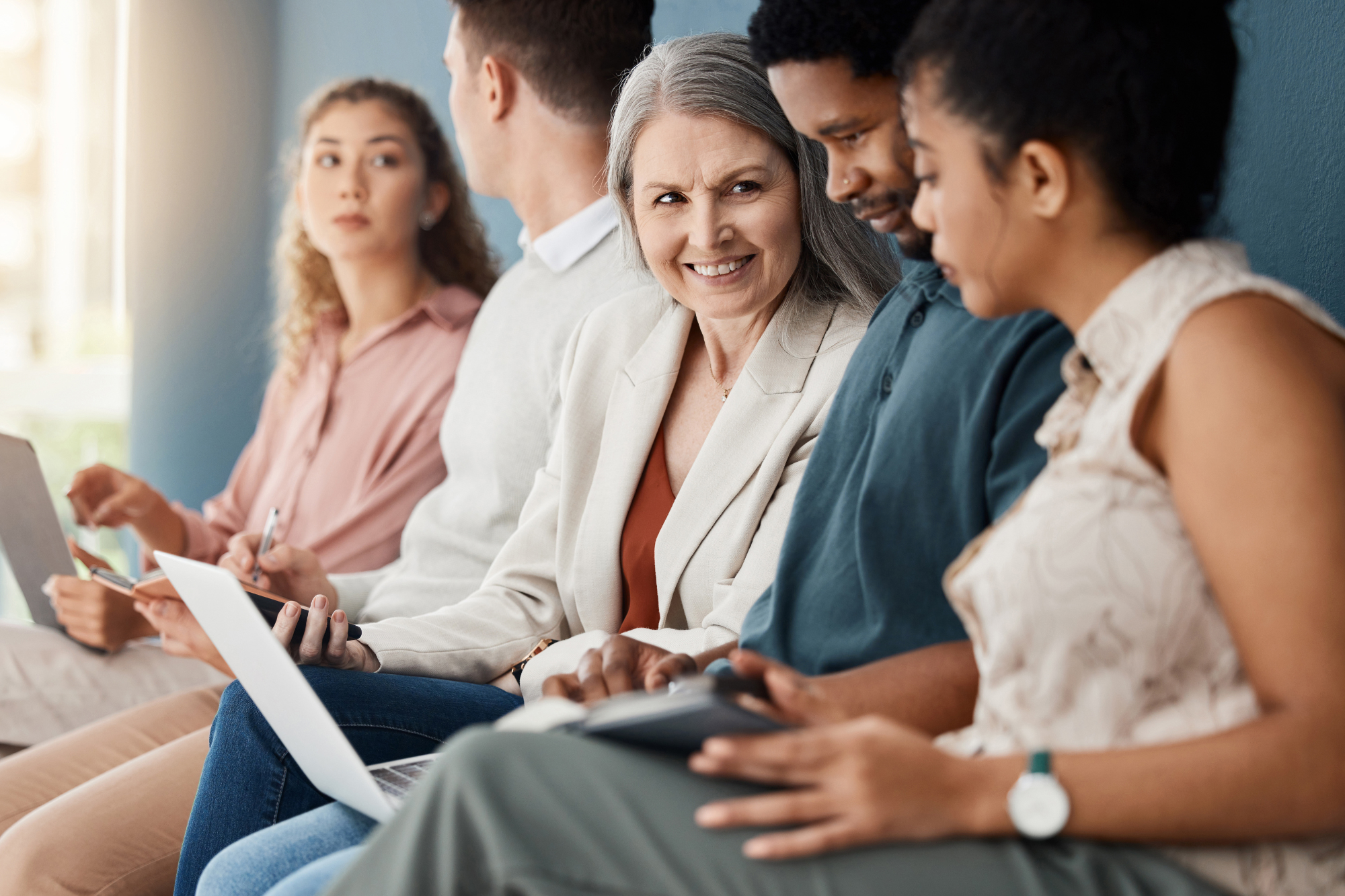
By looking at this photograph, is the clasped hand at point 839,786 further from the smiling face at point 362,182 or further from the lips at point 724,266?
the smiling face at point 362,182

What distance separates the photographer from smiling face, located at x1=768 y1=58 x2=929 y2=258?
116 centimetres

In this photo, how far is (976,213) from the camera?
34.5 inches

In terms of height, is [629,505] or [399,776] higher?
[629,505]

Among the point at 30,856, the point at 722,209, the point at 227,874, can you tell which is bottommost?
the point at 30,856

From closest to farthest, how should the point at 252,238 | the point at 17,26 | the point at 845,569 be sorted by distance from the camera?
the point at 845,569 < the point at 252,238 < the point at 17,26

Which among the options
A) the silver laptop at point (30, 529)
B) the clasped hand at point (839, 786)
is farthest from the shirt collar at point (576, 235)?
the clasped hand at point (839, 786)

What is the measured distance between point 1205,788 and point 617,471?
934mm

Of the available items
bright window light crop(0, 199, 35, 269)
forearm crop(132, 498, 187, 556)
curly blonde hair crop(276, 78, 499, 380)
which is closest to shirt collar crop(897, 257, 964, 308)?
curly blonde hair crop(276, 78, 499, 380)

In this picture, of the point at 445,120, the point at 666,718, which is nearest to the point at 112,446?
the point at 445,120

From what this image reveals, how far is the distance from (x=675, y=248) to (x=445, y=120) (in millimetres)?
1681

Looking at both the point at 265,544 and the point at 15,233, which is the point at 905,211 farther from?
the point at 15,233

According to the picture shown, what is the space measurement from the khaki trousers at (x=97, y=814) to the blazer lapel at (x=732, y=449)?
0.67m

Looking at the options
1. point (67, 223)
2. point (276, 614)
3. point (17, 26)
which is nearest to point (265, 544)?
point (276, 614)

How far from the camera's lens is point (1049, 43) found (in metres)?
0.83
